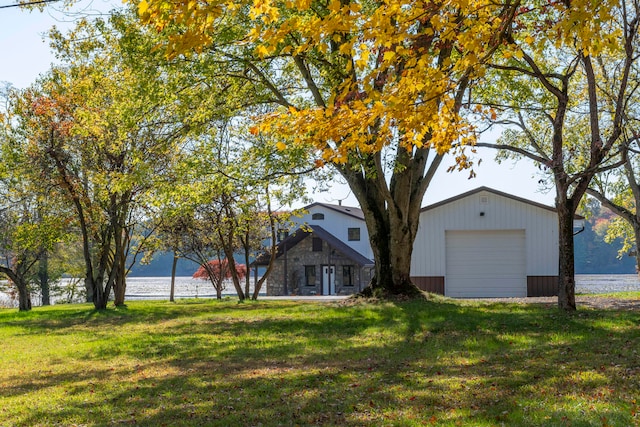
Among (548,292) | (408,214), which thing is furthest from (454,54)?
(548,292)

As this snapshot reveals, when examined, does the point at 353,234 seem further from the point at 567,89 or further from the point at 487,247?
the point at 567,89

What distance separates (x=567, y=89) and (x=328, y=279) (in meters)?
31.5

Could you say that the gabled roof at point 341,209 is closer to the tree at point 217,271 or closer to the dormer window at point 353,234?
the dormer window at point 353,234

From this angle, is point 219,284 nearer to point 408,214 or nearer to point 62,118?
point 62,118

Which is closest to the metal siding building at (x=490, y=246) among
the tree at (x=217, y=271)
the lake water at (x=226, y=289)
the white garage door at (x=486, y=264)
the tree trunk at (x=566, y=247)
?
the white garage door at (x=486, y=264)

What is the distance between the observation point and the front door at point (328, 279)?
4647cm

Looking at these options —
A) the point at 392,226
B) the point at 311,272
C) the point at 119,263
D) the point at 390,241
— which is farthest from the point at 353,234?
the point at 392,226

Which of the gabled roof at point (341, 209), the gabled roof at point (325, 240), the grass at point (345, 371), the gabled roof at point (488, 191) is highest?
the gabled roof at point (341, 209)

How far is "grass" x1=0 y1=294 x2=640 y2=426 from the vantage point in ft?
22.1

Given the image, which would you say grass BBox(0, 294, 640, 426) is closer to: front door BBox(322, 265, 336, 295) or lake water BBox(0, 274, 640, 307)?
lake water BBox(0, 274, 640, 307)

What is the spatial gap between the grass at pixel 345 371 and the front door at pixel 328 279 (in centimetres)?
3069

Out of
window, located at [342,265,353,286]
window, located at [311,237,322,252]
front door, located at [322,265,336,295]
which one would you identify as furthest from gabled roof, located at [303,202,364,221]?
front door, located at [322,265,336,295]

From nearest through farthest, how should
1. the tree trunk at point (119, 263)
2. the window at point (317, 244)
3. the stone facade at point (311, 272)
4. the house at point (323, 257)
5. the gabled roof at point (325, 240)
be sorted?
the tree trunk at point (119, 263), the gabled roof at point (325, 240), the house at point (323, 257), the stone facade at point (311, 272), the window at point (317, 244)

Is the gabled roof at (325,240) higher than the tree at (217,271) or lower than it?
higher
